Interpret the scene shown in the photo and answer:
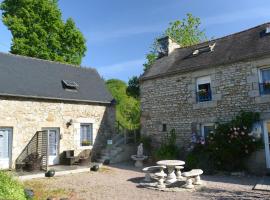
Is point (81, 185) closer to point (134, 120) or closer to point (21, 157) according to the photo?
point (21, 157)

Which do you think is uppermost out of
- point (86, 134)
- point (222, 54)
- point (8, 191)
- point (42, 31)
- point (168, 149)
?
point (42, 31)

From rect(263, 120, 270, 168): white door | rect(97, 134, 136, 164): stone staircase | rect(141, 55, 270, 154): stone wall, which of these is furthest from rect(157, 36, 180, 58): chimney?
rect(263, 120, 270, 168): white door

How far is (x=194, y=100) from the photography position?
13.6 meters

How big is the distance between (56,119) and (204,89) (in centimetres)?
742

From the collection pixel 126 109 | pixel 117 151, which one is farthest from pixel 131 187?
pixel 126 109

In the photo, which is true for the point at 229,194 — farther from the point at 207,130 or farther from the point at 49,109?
the point at 49,109

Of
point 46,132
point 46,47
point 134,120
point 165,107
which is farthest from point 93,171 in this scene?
point 134,120

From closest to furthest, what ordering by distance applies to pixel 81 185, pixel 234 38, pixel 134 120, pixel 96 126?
pixel 81 185 → pixel 234 38 → pixel 96 126 → pixel 134 120

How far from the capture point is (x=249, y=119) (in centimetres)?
1141

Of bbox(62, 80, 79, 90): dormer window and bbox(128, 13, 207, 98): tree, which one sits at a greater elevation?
bbox(128, 13, 207, 98): tree

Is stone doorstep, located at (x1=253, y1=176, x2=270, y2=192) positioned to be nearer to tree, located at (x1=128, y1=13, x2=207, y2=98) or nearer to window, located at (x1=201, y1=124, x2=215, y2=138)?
window, located at (x1=201, y1=124, x2=215, y2=138)

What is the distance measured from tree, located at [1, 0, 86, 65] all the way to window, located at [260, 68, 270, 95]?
1634cm

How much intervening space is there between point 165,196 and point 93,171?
5.41 m

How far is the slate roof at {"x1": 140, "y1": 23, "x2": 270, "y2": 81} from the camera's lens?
40.5 ft
